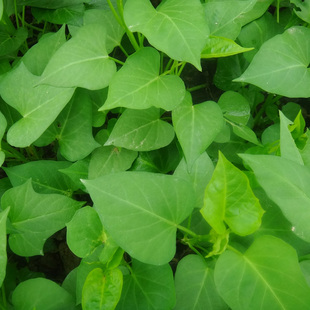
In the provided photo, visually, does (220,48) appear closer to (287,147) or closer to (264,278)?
(287,147)

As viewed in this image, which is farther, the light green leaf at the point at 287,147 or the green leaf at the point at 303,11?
the green leaf at the point at 303,11

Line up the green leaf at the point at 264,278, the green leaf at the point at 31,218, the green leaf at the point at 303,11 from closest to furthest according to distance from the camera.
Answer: the green leaf at the point at 264,278
the green leaf at the point at 31,218
the green leaf at the point at 303,11

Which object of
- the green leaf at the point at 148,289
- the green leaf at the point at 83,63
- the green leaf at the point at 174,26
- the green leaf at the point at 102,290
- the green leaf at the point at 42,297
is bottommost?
the green leaf at the point at 42,297

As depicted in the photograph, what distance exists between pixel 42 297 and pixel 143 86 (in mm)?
494

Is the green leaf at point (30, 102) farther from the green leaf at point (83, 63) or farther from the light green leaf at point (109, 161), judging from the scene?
the light green leaf at point (109, 161)

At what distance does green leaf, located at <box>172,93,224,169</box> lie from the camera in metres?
0.74

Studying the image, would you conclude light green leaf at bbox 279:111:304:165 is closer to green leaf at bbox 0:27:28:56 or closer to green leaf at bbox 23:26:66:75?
green leaf at bbox 23:26:66:75

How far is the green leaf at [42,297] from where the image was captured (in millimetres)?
777

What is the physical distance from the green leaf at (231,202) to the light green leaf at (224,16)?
1.30 feet

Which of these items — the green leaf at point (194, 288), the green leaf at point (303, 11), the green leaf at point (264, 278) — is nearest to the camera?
the green leaf at point (264, 278)

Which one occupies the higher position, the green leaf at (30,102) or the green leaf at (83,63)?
the green leaf at (83,63)

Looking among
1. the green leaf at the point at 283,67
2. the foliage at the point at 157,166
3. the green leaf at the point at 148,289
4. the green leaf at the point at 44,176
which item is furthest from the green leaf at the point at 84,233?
the green leaf at the point at 283,67

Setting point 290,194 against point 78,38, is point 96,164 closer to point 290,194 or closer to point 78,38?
point 78,38

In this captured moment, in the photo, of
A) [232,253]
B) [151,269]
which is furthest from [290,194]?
[151,269]
